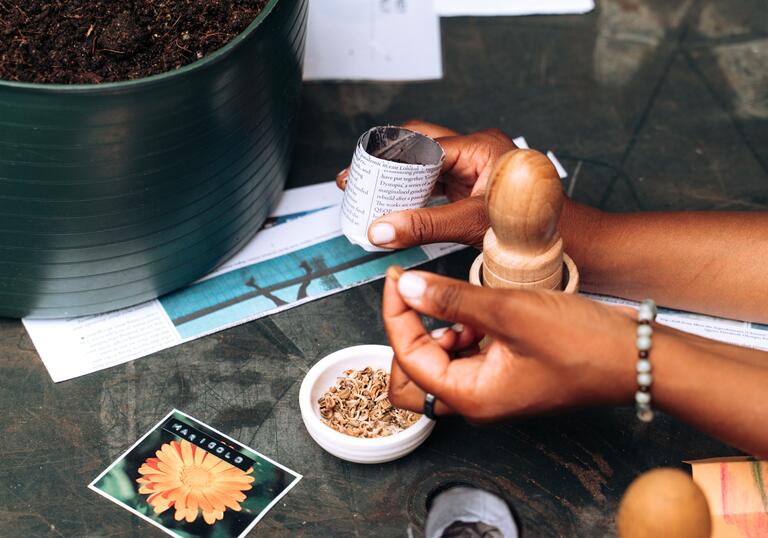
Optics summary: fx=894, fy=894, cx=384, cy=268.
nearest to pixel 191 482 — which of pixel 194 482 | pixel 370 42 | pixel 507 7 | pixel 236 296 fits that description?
pixel 194 482

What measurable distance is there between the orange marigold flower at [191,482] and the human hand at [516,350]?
262 mm

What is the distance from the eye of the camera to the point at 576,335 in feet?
2.38

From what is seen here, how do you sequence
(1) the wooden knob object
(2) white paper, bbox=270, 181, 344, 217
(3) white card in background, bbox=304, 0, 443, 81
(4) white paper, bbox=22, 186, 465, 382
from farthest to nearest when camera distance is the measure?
(3) white card in background, bbox=304, 0, 443, 81 < (2) white paper, bbox=270, 181, 344, 217 < (4) white paper, bbox=22, 186, 465, 382 < (1) the wooden knob object

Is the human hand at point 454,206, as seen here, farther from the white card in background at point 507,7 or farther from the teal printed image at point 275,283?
the white card in background at point 507,7

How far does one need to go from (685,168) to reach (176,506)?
90cm

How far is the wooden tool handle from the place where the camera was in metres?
0.76

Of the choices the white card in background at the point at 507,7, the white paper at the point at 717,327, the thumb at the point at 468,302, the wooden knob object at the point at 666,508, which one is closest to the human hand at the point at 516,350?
the thumb at the point at 468,302

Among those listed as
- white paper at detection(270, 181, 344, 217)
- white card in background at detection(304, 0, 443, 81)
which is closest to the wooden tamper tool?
white paper at detection(270, 181, 344, 217)

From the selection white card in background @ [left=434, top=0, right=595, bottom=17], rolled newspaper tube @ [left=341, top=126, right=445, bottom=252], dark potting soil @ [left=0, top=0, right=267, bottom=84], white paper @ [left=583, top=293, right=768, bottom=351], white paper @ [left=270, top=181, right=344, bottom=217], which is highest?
dark potting soil @ [left=0, top=0, right=267, bottom=84]

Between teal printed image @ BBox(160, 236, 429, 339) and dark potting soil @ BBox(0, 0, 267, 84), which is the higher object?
dark potting soil @ BBox(0, 0, 267, 84)

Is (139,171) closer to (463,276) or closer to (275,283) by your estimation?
(275,283)

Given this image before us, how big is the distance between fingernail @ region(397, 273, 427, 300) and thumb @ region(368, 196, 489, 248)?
20cm

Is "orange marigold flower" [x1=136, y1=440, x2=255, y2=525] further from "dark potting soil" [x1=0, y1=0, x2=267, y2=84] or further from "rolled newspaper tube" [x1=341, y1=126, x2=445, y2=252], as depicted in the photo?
"dark potting soil" [x1=0, y1=0, x2=267, y2=84]

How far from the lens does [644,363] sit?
2.41 ft
